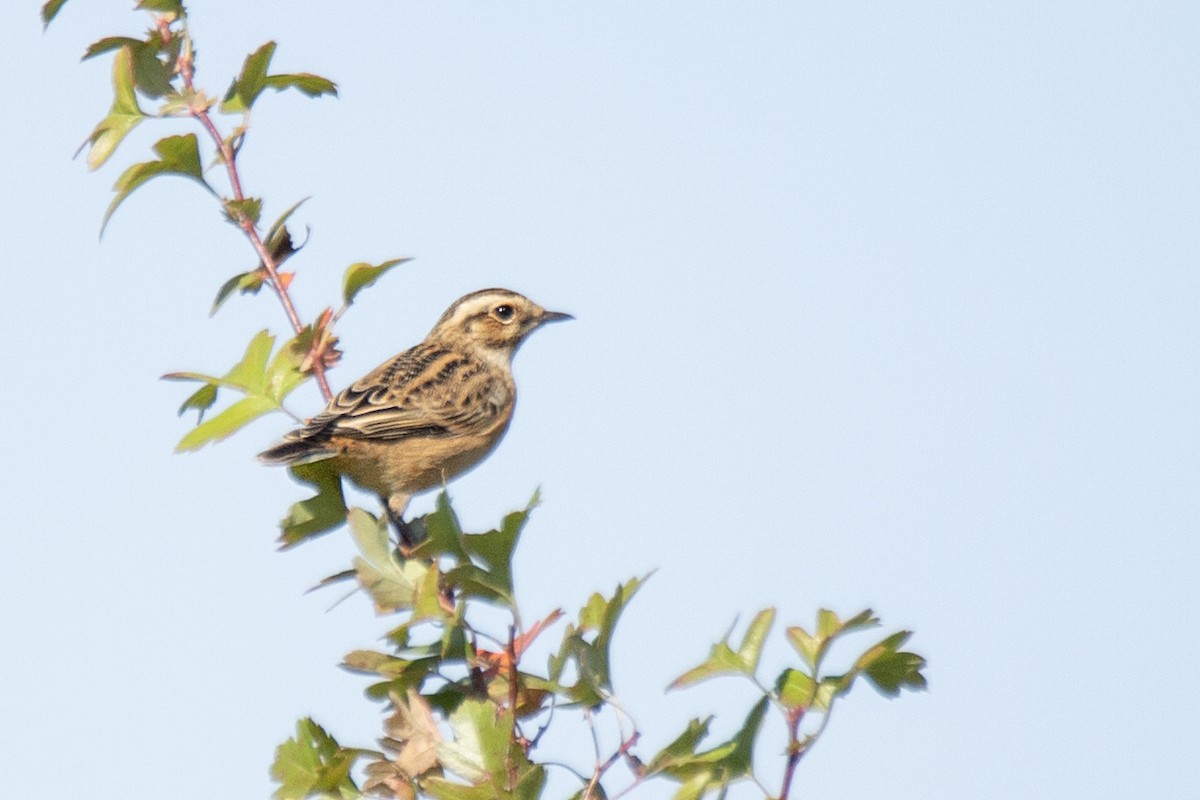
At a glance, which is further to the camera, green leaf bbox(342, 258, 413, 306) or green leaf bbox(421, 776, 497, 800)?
green leaf bbox(342, 258, 413, 306)

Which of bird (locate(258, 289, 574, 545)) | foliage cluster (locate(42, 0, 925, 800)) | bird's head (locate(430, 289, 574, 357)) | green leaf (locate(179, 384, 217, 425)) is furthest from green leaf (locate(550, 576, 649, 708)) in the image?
bird's head (locate(430, 289, 574, 357))

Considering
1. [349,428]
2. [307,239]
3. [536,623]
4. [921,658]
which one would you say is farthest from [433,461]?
[921,658]

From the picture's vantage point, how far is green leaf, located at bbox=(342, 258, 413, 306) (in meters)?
5.59

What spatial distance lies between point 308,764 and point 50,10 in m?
2.72

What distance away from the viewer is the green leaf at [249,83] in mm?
5457

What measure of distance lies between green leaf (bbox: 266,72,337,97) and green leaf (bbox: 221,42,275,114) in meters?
0.07

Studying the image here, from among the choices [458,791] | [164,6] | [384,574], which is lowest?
[458,791]

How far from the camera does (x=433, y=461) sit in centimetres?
911

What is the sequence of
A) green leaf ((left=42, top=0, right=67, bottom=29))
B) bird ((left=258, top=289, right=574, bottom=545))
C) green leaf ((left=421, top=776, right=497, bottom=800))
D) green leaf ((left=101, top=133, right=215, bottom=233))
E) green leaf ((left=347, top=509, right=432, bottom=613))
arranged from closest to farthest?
green leaf ((left=421, top=776, right=497, bottom=800)) < green leaf ((left=347, top=509, right=432, bottom=613)) < green leaf ((left=42, top=0, right=67, bottom=29)) < green leaf ((left=101, top=133, right=215, bottom=233)) < bird ((left=258, top=289, right=574, bottom=545))

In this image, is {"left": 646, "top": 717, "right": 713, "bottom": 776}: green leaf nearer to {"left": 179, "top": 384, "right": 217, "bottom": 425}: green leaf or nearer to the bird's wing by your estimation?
{"left": 179, "top": 384, "right": 217, "bottom": 425}: green leaf

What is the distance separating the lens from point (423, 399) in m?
9.52

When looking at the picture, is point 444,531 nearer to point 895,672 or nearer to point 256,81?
point 895,672

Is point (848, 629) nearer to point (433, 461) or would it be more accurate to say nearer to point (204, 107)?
point (204, 107)

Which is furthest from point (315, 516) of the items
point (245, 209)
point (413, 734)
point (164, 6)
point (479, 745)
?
point (164, 6)
